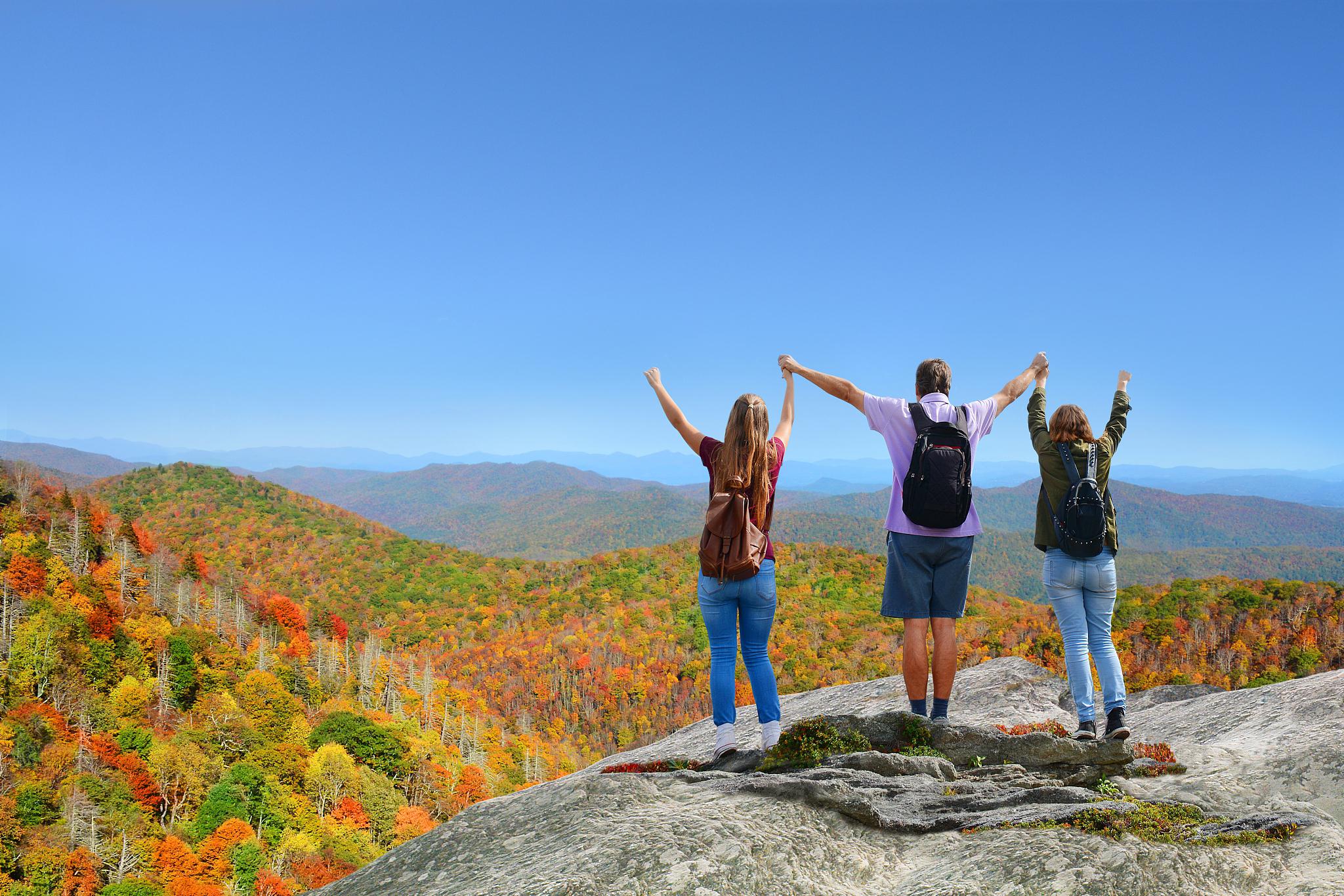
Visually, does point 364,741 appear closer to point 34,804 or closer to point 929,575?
point 34,804

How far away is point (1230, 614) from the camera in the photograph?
3106 cm

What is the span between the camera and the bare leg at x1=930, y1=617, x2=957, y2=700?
251 inches

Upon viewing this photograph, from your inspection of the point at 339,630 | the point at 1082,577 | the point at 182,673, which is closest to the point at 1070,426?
the point at 1082,577

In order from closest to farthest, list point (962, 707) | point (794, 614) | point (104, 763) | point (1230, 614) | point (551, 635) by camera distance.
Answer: point (962, 707) < point (1230, 614) < point (104, 763) < point (794, 614) < point (551, 635)

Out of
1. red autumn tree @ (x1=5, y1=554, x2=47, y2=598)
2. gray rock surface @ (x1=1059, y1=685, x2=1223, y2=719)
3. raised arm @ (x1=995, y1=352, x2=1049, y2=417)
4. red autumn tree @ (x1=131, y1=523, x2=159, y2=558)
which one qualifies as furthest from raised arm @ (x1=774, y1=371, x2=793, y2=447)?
red autumn tree @ (x1=131, y1=523, x2=159, y2=558)

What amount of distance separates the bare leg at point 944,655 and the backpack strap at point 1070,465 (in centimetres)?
165

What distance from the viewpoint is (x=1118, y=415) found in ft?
22.9

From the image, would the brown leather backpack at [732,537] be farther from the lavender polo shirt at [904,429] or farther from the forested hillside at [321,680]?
the forested hillside at [321,680]

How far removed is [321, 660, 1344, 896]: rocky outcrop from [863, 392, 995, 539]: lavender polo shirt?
192cm

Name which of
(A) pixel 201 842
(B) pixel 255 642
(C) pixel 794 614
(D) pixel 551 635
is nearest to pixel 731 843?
(A) pixel 201 842

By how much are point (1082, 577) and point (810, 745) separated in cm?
289

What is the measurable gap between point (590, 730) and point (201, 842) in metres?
45.0

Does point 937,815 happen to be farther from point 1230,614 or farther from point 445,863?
point 1230,614

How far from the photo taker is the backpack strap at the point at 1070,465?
642cm
